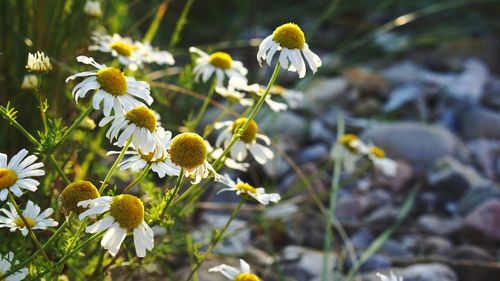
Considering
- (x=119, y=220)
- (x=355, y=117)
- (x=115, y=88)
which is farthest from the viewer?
(x=355, y=117)

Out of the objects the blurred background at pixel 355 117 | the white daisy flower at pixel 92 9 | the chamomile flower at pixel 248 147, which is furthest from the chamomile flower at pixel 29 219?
the white daisy flower at pixel 92 9

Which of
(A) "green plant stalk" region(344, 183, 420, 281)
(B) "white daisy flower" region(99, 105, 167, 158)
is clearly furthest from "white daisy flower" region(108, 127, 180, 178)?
(A) "green plant stalk" region(344, 183, 420, 281)

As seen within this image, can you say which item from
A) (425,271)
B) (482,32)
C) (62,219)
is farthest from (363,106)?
(62,219)

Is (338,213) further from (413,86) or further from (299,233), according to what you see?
(413,86)

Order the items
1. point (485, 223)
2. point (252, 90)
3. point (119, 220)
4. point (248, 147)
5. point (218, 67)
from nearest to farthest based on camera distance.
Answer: point (119, 220), point (248, 147), point (252, 90), point (218, 67), point (485, 223)

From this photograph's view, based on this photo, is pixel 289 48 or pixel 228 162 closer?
pixel 289 48

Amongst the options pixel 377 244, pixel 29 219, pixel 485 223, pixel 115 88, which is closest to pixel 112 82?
pixel 115 88

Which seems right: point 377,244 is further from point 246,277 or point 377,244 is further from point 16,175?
point 16,175
